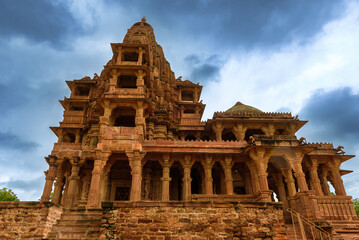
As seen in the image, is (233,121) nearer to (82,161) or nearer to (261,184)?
(261,184)

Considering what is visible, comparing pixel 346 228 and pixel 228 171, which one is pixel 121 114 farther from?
pixel 346 228

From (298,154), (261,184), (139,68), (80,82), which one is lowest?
(261,184)

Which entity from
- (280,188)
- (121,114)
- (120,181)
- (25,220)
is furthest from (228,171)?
(25,220)

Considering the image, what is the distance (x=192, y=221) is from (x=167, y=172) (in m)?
9.95

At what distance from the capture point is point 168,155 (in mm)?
19375

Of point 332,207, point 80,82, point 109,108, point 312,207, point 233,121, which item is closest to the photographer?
point 312,207

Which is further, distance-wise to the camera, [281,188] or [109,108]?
[281,188]

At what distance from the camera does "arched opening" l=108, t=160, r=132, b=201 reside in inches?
840

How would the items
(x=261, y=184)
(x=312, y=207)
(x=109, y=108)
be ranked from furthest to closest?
1. (x=109, y=108)
2. (x=261, y=184)
3. (x=312, y=207)

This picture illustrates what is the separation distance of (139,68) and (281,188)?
17.0 m

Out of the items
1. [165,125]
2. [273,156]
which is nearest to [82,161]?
[165,125]

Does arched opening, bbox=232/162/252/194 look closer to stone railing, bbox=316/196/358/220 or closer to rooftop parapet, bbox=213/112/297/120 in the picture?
rooftop parapet, bbox=213/112/297/120

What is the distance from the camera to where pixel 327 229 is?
441 inches

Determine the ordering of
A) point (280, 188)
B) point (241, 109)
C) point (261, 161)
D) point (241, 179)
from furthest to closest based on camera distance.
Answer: point (241, 109)
point (241, 179)
point (280, 188)
point (261, 161)
